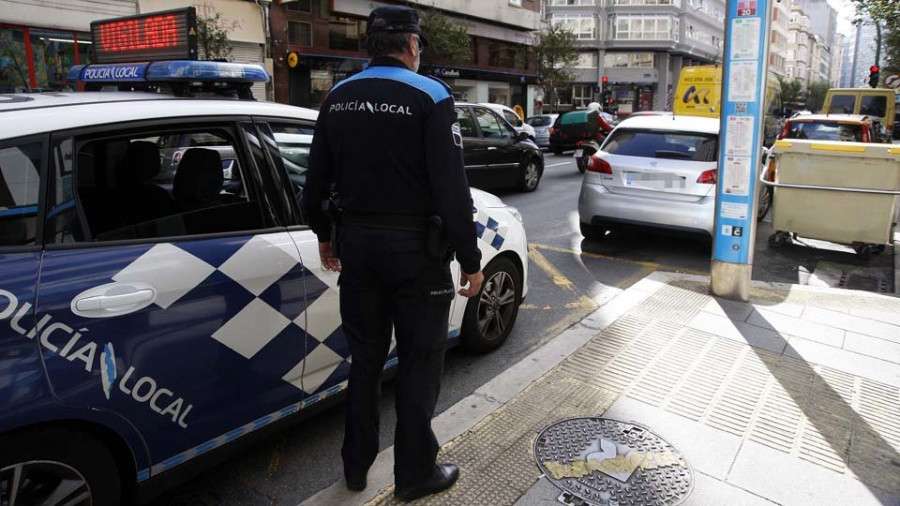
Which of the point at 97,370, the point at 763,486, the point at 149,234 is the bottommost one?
the point at 763,486

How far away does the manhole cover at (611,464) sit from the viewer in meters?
2.77

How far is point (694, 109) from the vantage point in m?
19.2

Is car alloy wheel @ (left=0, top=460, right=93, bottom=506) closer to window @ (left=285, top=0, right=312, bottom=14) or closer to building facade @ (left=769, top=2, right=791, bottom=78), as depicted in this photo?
window @ (left=285, top=0, right=312, bottom=14)

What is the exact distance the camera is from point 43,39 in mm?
15805

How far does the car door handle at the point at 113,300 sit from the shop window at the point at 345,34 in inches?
960

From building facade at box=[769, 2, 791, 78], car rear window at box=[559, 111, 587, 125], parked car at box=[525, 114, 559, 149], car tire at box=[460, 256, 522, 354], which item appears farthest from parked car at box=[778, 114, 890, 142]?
building facade at box=[769, 2, 791, 78]

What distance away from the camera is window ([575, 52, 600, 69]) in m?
63.2

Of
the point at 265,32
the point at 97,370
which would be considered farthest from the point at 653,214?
the point at 265,32

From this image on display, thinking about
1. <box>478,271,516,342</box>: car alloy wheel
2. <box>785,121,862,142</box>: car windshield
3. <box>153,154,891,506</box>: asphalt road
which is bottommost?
<box>153,154,891,506</box>: asphalt road

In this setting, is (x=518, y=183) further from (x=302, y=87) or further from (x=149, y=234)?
(x=302, y=87)

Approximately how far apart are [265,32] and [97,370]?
851 inches

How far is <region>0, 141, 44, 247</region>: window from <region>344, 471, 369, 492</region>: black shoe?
1.50m


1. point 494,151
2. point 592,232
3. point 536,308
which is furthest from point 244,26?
point 536,308

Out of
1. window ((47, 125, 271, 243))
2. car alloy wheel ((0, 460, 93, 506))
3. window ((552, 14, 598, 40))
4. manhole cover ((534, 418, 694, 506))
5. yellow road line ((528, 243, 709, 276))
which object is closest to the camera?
car alloy wheel ((0, 460, 93, 506))
